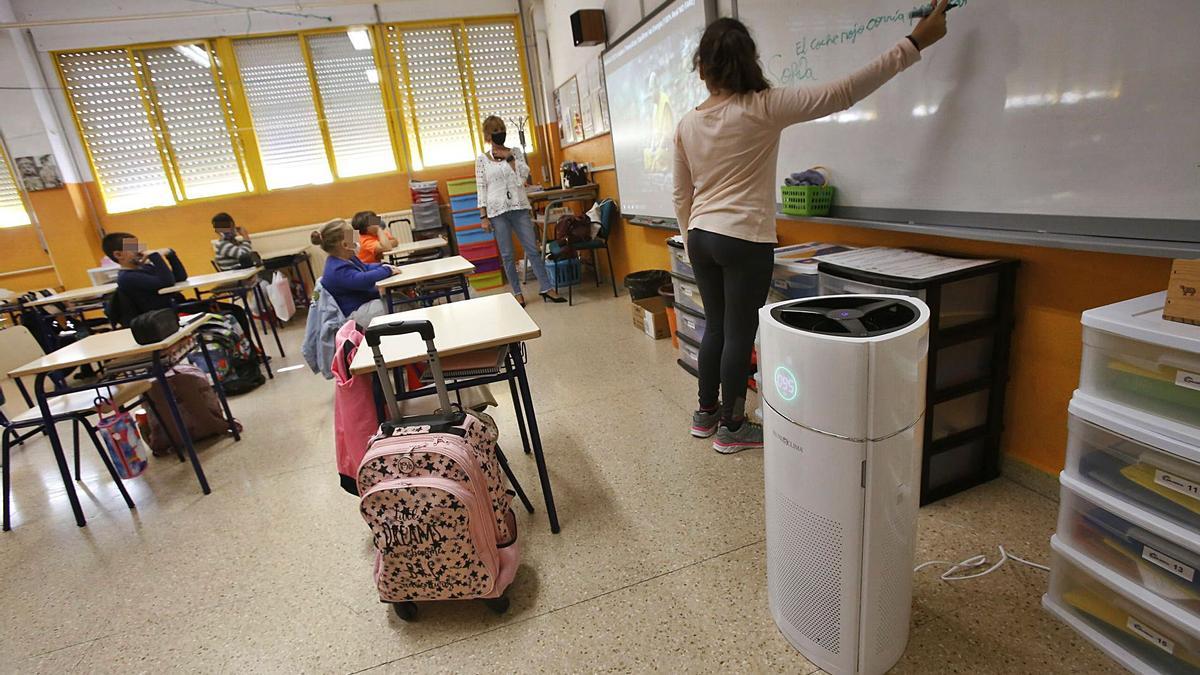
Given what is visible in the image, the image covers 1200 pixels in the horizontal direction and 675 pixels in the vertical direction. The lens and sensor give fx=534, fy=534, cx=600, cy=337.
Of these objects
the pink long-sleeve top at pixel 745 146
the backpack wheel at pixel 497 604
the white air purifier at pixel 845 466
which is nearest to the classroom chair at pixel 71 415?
the backpack wheel at pixel 497 604

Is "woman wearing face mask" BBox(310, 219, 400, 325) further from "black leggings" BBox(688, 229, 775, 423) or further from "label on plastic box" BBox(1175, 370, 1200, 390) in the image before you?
"label on plastic box" BBox(1175, 370, 1200, 390)

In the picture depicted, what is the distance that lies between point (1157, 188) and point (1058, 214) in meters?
0.21

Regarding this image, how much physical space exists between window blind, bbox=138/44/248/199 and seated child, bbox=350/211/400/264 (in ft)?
11.3

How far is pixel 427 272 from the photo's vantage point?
10.7 feet

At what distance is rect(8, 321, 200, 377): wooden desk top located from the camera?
2135mm

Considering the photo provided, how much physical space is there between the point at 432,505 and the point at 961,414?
1659 millimetres

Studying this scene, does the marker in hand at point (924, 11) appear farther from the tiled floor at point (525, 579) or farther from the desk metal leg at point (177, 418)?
the desk metal leg at point (177, 418)

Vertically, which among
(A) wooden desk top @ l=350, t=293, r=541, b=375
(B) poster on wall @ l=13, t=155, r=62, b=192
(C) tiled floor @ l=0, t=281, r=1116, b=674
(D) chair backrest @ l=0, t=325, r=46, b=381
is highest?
(B) poster on wall @ l=13, t=155, r=62, b=192

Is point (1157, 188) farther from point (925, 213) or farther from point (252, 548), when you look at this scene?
point (252, 548)

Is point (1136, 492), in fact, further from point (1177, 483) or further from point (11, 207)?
point (11, 207)

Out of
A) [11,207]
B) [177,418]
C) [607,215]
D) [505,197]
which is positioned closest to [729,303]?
[177,418]

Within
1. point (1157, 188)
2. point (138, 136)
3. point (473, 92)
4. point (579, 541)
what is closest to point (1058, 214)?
point (1157, 188)

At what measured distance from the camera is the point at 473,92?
6.75 meters

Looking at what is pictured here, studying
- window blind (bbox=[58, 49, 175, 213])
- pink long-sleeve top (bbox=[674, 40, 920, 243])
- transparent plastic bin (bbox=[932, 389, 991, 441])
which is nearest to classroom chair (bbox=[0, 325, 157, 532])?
pink long-sleeve top (bbox=[674, 40, 920, 243])
